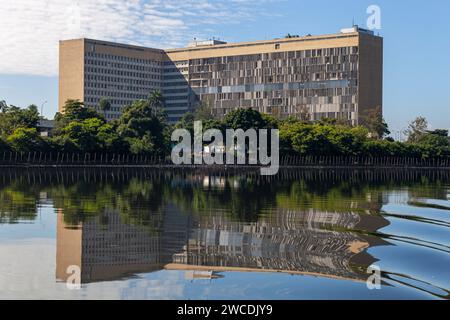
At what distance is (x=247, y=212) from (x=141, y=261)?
22.9m

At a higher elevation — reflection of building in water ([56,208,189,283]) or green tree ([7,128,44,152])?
green tree ([7,128,44,152])

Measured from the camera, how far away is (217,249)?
35.1 m

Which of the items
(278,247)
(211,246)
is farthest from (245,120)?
(211,246)

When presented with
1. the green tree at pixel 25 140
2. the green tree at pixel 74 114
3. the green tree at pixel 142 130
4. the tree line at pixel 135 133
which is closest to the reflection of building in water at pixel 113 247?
the green tree at pixel 25 140

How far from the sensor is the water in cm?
2628

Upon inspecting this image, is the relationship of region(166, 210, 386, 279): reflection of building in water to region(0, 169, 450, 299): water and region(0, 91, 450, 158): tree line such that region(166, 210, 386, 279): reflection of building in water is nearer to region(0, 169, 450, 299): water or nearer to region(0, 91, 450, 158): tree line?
region(0, 169, 450, 299): water

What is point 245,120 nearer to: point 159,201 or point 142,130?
point 142,130

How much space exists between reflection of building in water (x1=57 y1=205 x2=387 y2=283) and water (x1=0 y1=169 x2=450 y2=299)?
0.05m

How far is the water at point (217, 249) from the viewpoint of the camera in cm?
2628

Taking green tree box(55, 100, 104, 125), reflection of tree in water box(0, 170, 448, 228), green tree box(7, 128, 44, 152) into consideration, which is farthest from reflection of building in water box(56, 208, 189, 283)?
green tree box(55, 100, 104, 125)

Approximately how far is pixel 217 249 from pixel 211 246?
2.93ft

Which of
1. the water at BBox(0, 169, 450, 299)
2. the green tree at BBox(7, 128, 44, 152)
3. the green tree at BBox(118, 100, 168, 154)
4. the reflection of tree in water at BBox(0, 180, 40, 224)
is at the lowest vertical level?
the water at BBox(0, 169, 450, 299)
